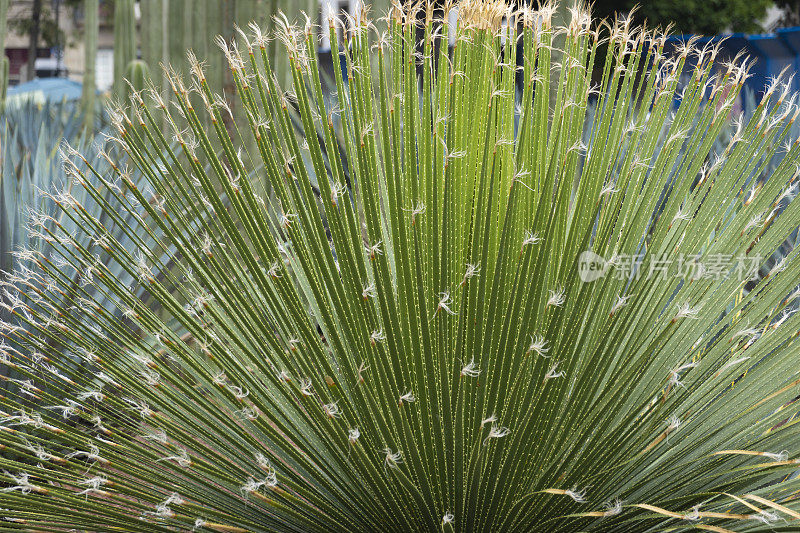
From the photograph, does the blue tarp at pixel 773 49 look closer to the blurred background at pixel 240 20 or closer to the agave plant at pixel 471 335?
the blurred background at pixel 240 20

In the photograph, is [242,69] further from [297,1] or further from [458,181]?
[297,1]

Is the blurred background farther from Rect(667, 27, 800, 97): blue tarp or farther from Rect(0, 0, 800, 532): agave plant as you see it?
Rect(0, 0, 800, 532): agave plant

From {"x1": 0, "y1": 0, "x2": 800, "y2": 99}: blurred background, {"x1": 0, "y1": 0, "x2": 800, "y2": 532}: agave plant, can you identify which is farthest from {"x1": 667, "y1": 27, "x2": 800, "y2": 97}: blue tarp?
{"x1": 0, "y1": 0, "x2": 800, "y2": 532}: agave plant

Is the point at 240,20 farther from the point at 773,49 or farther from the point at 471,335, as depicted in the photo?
the point at 773,49

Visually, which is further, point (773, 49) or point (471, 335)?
point (773, 49)

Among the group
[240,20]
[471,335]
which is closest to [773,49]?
[240,20]

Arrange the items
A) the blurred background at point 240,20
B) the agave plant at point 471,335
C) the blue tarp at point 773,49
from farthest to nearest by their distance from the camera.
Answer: the blue tarp at point 773,49 → the blurred background at point 240,20 → the agave plant at point 471,335

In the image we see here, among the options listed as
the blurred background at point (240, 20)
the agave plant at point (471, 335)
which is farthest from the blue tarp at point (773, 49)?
the agave plant at point (471, 335)

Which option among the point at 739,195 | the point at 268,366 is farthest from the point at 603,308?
the point at 268,366

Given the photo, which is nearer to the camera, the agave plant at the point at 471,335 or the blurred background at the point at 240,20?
the agave plant at the point at 471,335
